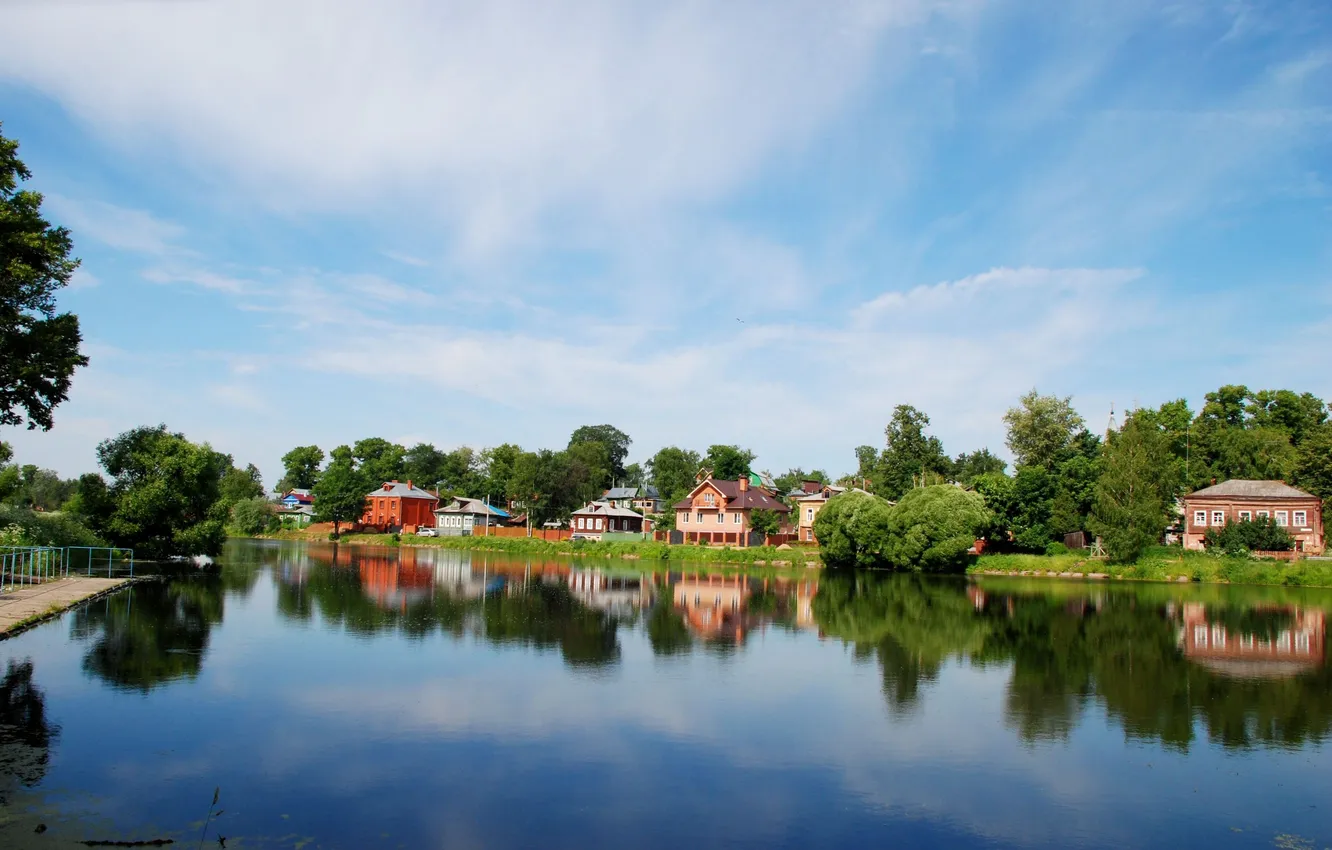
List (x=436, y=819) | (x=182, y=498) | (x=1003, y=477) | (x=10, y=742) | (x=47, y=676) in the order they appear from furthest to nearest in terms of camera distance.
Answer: (x=1003, y=477), (x=182, y=498), (x=47, y=676), (x=10, y=742), (x=436, y=819)

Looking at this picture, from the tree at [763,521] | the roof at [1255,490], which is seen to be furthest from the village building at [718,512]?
the roof at [1255,490]

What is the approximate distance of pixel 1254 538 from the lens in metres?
52.7

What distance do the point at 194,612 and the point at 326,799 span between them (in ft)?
66.4

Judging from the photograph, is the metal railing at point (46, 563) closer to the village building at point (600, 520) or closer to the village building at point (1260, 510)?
the village building at point (600, 520)

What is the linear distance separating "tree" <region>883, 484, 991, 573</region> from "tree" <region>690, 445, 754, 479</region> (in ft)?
137

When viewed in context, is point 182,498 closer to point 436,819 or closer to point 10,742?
point 10,742

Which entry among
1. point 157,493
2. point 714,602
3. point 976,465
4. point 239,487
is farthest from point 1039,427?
point 239,487

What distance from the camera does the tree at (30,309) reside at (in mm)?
23641

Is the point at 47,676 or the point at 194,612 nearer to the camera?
the point at 47,676

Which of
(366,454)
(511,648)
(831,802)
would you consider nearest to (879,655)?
(511,648)

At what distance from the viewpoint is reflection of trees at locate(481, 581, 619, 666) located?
22281 millimetres

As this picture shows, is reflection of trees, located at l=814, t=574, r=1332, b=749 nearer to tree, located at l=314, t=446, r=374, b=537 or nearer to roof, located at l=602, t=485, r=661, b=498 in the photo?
roof, located at l=602, t=485, r=661, b=498

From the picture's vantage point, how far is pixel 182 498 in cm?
4400

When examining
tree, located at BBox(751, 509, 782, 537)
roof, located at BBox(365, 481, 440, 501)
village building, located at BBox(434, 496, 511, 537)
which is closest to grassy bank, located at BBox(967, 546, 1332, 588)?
tree, located at BBox(751, 509, 782, 537)
